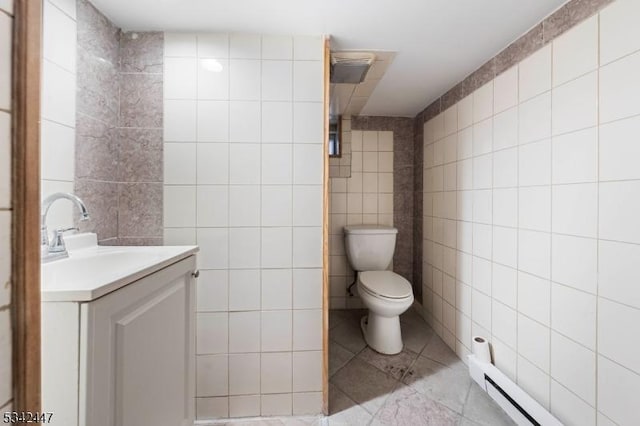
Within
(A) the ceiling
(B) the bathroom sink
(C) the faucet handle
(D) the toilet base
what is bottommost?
(D) the toilet base

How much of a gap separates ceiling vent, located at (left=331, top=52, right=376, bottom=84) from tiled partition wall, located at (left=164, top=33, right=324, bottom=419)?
23 cm

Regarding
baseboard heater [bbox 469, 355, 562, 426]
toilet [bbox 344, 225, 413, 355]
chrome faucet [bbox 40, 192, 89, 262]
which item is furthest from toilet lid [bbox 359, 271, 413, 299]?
chrome faucet [bbox 40, 192, 89, 262]

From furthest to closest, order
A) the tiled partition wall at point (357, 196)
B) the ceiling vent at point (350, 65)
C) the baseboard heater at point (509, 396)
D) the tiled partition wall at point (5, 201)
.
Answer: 1. the tiled partition wall at point (357, 196)
2. the ceiling vent at point (350, 65)
3. the baseboard heater at point (509, 396)
4. the tiled partition wall at point (5, 201)

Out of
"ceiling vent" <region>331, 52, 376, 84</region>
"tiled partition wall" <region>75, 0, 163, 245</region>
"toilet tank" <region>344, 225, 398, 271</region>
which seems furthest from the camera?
"toilet tank" <region>344, 225, 398, 271</region>

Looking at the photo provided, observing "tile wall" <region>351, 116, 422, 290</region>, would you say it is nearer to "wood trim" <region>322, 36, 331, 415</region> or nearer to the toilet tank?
the toilet tank

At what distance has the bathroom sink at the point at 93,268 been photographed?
582 mm

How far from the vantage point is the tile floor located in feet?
4.50

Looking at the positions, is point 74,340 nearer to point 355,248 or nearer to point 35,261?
point 35,261

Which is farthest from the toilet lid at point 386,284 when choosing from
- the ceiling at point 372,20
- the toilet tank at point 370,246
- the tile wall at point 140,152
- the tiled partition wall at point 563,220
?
the ceiling at point 372,20

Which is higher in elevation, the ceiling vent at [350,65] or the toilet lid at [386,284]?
the ceiling vent at [350,65]

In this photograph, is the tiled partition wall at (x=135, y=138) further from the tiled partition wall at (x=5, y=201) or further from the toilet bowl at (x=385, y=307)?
the toilet bowl at (x=385, y=307)

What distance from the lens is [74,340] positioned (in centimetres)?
58

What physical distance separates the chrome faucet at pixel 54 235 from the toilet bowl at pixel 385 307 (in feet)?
5.37

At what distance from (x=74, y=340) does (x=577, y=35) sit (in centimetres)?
197
